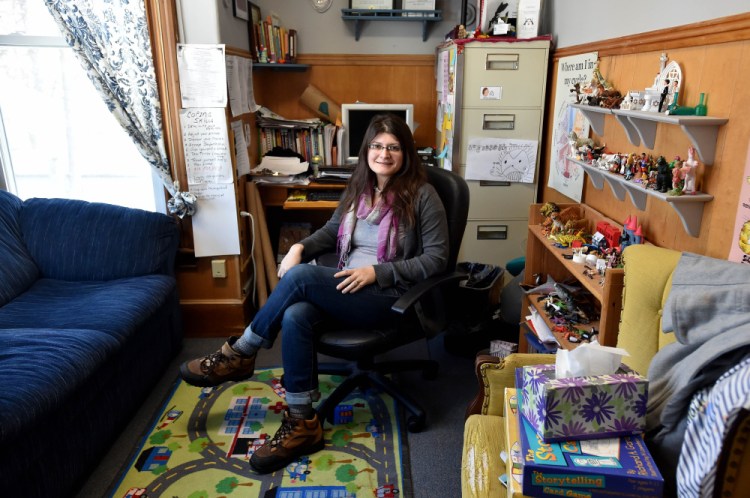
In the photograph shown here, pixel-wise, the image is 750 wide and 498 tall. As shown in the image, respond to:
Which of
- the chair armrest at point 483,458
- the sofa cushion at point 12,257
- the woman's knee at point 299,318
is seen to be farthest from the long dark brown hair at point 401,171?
the sofa cushion at point 12,257

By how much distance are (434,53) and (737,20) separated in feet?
6.91

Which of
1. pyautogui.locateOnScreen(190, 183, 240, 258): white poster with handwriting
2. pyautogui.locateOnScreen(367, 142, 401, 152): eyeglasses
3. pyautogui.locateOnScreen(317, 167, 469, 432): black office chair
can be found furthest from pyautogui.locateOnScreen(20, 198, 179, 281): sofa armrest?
pyautogui.locateOnScreen(367, 142, 401, 152): eyeglasses

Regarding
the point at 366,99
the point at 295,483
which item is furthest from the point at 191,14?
the point at 295,483

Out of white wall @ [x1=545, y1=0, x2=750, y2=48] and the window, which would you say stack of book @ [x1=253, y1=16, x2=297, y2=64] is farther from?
white wall @ [x1=545, y1=0, x2=750, y2=48]

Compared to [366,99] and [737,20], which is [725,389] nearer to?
[737,20]

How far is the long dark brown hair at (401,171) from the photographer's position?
2094 millimetres

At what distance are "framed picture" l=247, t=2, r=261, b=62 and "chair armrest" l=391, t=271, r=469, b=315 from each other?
5.92ft

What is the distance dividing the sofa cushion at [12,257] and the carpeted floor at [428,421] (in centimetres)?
69

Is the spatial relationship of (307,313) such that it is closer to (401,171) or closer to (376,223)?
(376,223)

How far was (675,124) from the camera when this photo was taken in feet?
4.93

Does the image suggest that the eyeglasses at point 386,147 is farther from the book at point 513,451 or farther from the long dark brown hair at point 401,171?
the book at point 513,451

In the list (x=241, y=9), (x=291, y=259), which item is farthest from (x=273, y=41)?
(x=291, y=259)

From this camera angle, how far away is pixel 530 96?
2.79 m

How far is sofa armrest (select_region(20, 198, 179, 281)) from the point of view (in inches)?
95.7
